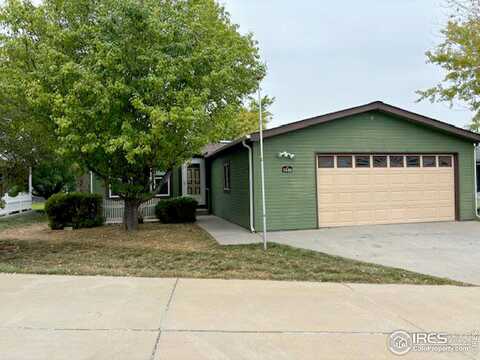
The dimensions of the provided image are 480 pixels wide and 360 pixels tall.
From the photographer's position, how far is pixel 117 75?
29.4 ft

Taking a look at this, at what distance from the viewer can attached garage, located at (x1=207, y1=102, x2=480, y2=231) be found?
36.5 ft

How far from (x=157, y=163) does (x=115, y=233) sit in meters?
2.85

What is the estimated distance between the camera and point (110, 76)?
888cm

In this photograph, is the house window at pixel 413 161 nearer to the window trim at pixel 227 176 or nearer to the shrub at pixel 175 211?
the window trim at pixel 227 176

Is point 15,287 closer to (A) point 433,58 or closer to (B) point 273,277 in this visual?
(B) point 273,277

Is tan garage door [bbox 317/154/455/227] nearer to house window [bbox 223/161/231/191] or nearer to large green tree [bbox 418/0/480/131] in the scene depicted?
house window [bbox 223/161/231/191]

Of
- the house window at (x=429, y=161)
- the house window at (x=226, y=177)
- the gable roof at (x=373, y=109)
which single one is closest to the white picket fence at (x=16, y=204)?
the house window at (x=226, y=177)

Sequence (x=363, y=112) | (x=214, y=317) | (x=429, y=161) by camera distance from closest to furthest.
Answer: (x=214, y=317)
(x=363, y=112)
(x=429, y=161)

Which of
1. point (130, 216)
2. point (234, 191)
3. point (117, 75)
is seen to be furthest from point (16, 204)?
point (117, 75)

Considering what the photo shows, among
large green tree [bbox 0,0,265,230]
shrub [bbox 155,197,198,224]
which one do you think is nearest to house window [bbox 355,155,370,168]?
large green tree [bbox 0,0,265,230]

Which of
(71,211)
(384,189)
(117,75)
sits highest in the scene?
(117,75)

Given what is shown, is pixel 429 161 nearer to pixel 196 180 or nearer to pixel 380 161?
pixel 380 161

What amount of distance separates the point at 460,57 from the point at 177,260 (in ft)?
59.4

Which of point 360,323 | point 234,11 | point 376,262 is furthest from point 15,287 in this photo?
point 234,11
